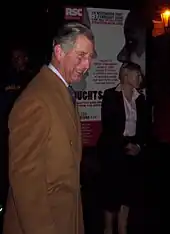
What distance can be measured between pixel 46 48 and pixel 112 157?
82.7 inches

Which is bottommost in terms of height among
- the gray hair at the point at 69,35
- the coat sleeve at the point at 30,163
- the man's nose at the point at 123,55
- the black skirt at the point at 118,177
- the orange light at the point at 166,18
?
the black skirt at the point at 118,177

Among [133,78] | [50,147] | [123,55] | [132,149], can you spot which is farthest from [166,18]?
[50,147]

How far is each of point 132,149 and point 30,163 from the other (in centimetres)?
228

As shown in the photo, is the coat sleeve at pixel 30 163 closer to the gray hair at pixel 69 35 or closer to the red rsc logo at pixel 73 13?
the gray hair at pixel 69 35

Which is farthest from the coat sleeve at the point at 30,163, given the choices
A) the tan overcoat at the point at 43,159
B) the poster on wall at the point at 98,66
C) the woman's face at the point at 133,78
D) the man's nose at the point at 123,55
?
the man's nose at the point at 123,55

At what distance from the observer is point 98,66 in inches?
191

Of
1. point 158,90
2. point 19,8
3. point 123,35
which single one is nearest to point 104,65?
point 123,35

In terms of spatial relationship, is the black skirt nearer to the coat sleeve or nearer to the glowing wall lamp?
the coat sleeve

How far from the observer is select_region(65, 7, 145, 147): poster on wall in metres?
4.79

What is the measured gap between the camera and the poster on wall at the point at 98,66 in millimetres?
4789

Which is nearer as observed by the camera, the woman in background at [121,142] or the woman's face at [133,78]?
the woman in background at [121,142]

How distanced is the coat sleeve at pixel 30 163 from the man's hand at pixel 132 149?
7.14 ft

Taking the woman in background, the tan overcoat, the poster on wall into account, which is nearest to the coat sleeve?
the tan overcoat

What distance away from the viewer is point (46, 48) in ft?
18.4
